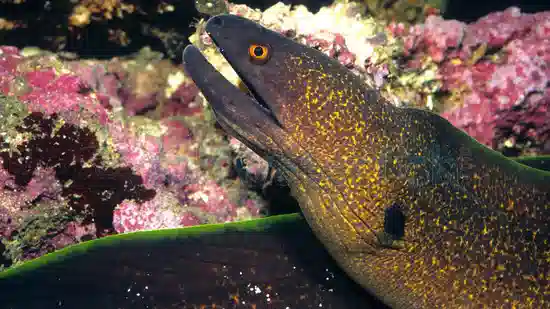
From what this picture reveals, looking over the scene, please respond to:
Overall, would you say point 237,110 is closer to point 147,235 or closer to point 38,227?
point 147,235

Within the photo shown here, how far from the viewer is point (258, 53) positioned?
1.94m

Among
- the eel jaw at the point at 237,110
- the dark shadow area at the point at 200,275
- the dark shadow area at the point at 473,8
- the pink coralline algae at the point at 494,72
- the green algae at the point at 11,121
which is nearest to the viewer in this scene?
the eel jaw at the point at 237,110

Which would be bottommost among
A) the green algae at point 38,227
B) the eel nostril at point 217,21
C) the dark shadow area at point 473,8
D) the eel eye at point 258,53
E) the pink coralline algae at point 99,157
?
the green algae at point 38,227

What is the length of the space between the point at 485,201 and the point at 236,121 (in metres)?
1.47

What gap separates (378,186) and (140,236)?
1426 mm

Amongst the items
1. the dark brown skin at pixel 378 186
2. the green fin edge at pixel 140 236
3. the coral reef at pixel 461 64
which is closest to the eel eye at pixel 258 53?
the dark brown skin at pixel 378 186

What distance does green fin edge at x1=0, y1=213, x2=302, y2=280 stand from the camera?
2.14 metres

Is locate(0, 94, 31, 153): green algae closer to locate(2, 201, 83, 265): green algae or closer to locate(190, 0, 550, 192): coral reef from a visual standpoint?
locate(2, 201, 83, 265): green algae

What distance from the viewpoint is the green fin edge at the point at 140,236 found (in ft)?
7.02

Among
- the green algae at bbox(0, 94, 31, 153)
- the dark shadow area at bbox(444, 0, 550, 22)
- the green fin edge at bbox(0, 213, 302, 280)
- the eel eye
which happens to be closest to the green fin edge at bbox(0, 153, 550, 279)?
the green fin edge at bbox(0, 213, 302, 280)

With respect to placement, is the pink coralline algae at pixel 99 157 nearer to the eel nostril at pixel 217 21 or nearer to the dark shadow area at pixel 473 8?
the eel nostril at pixel 217 21

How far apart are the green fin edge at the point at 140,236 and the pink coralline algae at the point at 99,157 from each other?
0.56 metres

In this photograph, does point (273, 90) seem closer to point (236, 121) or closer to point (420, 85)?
point (236, 121)

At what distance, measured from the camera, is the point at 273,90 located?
6.35 feet
